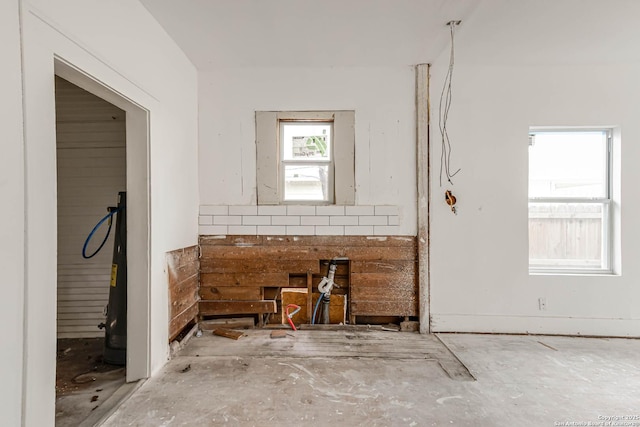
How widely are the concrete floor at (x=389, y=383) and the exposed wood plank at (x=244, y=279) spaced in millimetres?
540

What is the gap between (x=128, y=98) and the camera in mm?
1992

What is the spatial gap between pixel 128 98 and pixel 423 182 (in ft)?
8.78

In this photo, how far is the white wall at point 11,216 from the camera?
1186 millimetres

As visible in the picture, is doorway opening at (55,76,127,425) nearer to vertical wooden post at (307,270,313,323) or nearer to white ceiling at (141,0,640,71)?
white ceiling at (141,0,640,71)

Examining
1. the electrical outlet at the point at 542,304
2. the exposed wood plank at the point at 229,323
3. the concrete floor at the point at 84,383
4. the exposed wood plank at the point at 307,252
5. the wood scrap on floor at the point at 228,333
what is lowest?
the concrete floor at the point at 84,383

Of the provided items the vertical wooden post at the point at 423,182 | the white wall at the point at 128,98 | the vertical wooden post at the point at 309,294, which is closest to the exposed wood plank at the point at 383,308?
the vertical wooden post at the point at 423,182

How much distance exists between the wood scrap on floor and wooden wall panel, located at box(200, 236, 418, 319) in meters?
0.18

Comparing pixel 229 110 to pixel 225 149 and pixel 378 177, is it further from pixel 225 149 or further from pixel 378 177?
pixel 378 177

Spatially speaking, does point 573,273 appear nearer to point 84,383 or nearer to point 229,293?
point 229,293

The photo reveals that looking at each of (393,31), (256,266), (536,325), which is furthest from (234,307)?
(536,325)

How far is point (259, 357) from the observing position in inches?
101

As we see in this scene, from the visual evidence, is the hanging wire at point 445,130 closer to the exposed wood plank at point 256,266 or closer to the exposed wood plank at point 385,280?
the exposed wood plank at point 385,280

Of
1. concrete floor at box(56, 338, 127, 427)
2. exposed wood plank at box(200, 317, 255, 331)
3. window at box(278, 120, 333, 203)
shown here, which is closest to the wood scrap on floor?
exposed wood plank at box(200, 317, 255, 331)

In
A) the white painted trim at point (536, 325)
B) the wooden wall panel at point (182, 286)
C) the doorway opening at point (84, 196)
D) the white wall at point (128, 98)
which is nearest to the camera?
the white wall at point (128, 98)
